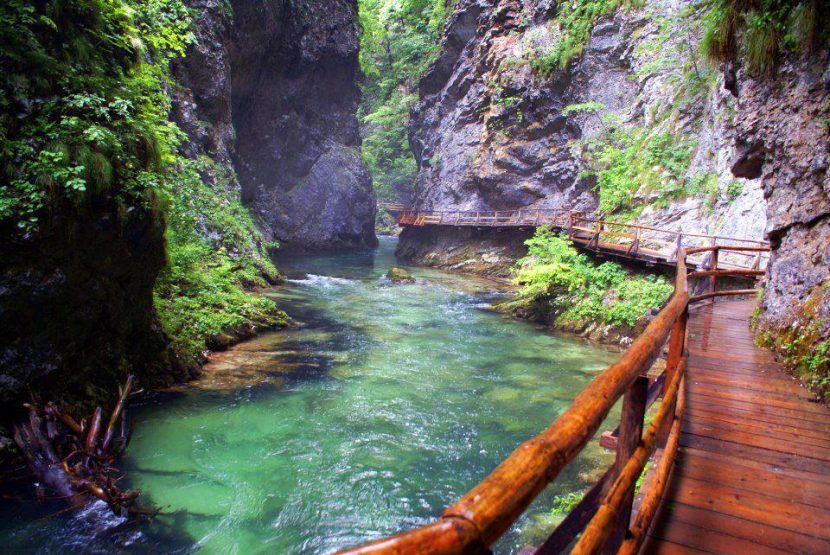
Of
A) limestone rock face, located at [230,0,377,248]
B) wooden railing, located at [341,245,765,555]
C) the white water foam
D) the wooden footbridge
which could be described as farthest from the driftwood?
limestone rock face, located at [230,0,377,248]

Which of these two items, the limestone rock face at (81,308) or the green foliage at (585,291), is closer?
the limestone rock face at (81,308)

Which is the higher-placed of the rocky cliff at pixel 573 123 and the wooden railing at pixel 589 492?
the rocky cliff at pixel 573 123

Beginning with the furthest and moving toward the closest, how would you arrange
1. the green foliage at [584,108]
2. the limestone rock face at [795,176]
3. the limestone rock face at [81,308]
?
the green foliage at [584,108], the limestone rock face at [795,176], the limestone rock face at [81,308]

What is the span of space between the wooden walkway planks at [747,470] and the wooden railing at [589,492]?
249 mm

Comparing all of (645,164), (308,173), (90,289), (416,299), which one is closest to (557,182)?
(645,164)

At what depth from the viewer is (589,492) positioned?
1.81 m

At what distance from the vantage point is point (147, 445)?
5734 mm

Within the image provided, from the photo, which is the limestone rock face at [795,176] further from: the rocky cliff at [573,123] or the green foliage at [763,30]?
the rocky cliff at [573,123]

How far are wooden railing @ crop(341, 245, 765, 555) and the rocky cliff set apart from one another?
43.2ft

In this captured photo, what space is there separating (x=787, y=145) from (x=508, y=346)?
6.53m

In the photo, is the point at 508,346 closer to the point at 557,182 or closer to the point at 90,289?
the point at 90,289

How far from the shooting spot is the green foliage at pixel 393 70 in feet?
126

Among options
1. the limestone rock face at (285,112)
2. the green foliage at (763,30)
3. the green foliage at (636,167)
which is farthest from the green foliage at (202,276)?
the green foliage at (636,167)

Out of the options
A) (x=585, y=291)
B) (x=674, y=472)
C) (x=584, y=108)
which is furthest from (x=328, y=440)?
(x=584, y=108)
